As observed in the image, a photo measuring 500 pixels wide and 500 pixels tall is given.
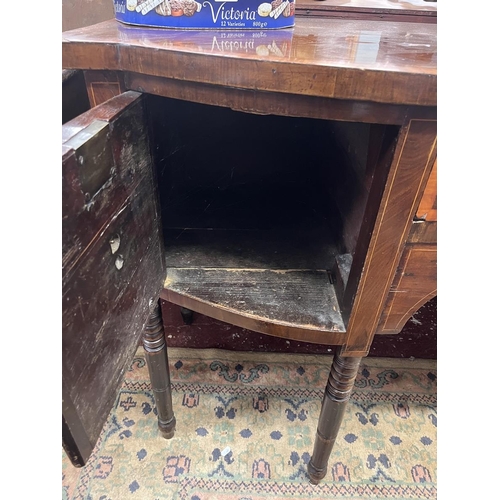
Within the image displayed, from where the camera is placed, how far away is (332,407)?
0.75 m

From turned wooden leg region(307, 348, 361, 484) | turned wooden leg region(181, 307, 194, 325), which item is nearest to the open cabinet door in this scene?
turned wooden leg region(307, 348, 361, 484)

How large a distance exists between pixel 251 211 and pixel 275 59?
470 mm

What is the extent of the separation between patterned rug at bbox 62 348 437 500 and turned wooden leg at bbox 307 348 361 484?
2.7 inches

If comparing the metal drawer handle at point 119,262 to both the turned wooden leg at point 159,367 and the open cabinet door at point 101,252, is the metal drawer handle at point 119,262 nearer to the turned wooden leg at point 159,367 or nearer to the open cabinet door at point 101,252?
the open cabinet door at point 101,252

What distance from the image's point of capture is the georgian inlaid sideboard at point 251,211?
384mm

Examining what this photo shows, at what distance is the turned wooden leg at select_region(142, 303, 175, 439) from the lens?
0.78 metres

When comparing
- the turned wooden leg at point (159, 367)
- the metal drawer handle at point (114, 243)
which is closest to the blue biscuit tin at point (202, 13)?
the metal drawer handle at point (114, 243)

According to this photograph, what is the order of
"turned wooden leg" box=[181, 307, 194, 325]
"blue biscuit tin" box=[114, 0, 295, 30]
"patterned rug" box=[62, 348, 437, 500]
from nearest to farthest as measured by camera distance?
1. "blue biscuit tin" box=[114, 0, 295, 30]
2. "patterned rug" box=[62, 348, 437, 500]
3. "turned wooden leg" box=[181, 307, 194, 325]

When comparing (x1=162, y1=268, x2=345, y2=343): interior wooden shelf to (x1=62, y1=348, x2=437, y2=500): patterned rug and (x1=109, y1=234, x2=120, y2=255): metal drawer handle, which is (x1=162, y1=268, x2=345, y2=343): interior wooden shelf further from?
(x1=62, y1=348, x2=437, y2=500): patterned rug

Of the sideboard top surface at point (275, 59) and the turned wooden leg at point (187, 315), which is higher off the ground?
the sideboard top surface at point (275, 59)

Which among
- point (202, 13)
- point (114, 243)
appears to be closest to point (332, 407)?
point (114, 243)

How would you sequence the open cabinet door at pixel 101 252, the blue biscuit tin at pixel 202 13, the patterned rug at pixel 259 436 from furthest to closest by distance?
the patterned rug at pixel 259 436
the blue biscuit tin at pixel 202 13
the open cabinet door at pixel 101 252

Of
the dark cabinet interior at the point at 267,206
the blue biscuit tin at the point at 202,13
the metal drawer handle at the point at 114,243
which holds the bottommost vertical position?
the dark cabinet interior at the point at 267,206

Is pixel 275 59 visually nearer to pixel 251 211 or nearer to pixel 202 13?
pixel 202 13
